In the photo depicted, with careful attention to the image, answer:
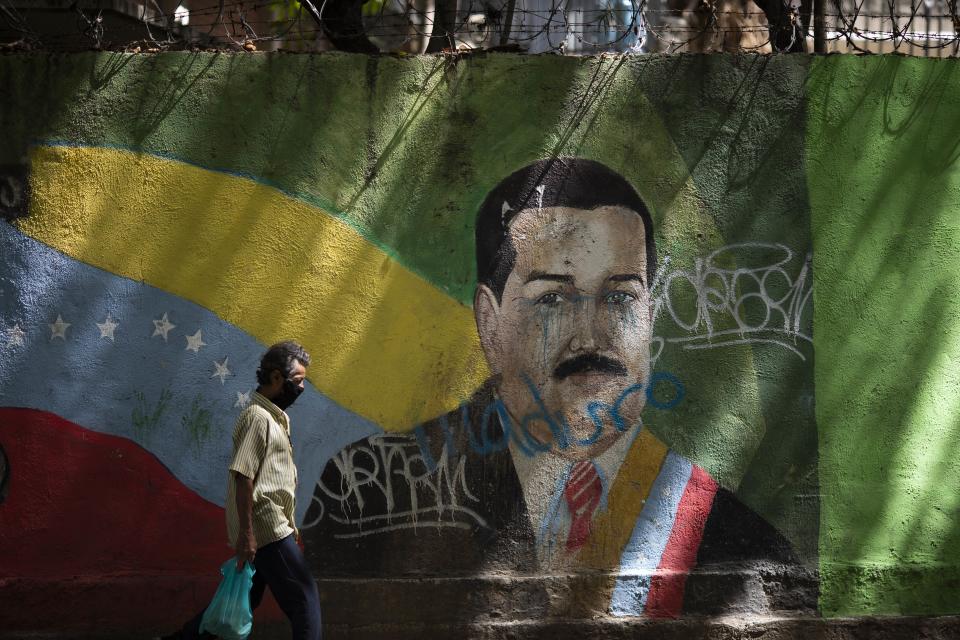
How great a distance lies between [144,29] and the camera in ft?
16.3

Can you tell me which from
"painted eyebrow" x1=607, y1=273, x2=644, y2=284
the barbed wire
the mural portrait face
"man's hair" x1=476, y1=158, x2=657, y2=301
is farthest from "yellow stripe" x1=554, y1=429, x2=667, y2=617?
the barbed wire

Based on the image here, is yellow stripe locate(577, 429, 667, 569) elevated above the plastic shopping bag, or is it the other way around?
yellow stripe locate(577, 429, 667, 569)

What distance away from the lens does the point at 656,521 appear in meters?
4.57

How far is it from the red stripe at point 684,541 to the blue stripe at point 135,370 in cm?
161

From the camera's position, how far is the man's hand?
11.4 ft

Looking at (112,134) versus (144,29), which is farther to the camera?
(144,29)

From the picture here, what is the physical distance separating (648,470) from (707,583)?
64cm

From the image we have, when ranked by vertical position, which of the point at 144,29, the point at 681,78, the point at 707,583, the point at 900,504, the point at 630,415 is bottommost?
the point at 707,583

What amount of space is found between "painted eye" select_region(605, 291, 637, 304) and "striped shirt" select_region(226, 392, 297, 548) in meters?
1.84

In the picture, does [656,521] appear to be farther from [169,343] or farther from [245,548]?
[169,343]

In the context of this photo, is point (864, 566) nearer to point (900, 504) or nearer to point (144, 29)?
point (900, 504)

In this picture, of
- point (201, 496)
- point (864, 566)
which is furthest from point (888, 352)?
point (201, 496)

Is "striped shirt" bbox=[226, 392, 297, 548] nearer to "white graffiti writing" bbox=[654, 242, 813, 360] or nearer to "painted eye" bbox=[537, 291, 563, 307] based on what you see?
"painted eye" bbox=[537, 291, 563, 307]

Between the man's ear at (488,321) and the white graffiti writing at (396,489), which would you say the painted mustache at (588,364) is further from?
the white graffiti writing at (396,489)
